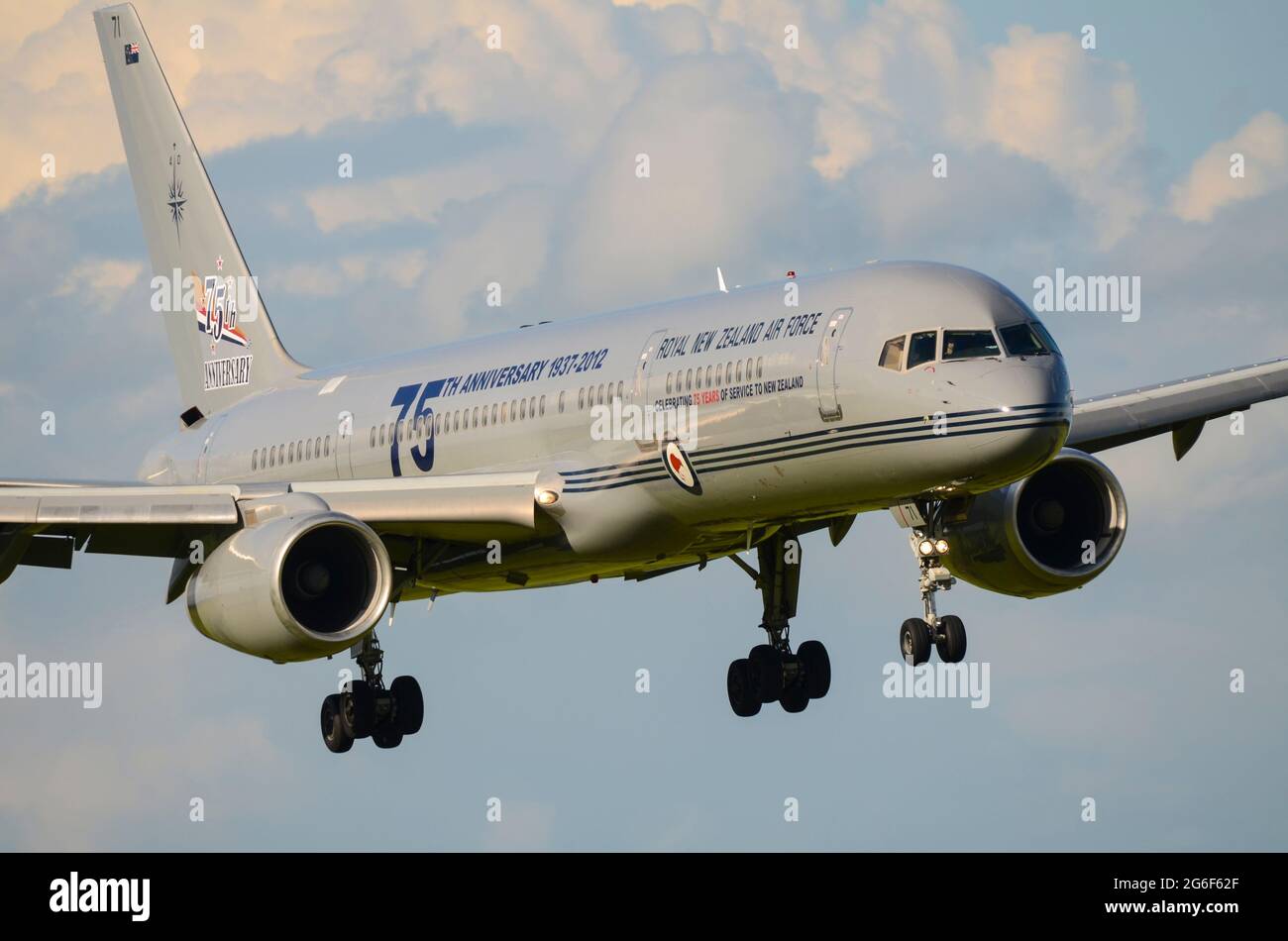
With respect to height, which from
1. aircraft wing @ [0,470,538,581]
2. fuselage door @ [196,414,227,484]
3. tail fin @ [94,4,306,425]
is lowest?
aircraft wing @ [0,470,538,581]

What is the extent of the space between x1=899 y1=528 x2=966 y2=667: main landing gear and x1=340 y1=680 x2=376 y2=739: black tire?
11.8 m

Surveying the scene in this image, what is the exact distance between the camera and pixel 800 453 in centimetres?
3412

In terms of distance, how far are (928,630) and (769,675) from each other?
716cm

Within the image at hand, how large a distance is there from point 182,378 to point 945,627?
23.8 m

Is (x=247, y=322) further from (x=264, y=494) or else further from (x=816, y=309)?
(x=816, y=309)

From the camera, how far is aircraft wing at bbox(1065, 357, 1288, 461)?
42375 mm

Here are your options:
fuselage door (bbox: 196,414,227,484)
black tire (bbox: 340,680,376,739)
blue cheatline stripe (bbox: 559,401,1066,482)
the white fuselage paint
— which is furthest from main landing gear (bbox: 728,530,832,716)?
fuselage door (bbox: 196,414,227,484)

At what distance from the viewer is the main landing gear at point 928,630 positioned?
1377 inches

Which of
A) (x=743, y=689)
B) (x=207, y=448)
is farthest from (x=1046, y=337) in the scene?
(x=207, y=448)

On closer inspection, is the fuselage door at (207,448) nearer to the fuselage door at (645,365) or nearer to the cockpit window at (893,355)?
the fuselage door at (645,365)

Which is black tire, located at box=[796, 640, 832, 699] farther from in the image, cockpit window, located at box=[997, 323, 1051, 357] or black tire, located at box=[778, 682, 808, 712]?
cockpit window, located at box=[997, 323, 1051, 357]

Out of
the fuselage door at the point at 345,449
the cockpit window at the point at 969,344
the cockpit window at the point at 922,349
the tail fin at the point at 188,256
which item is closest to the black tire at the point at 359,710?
the fuselage door at the point at 345,449

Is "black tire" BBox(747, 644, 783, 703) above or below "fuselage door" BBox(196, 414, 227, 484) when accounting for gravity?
below

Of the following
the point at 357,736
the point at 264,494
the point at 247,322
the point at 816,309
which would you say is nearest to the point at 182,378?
the point at 247,322
